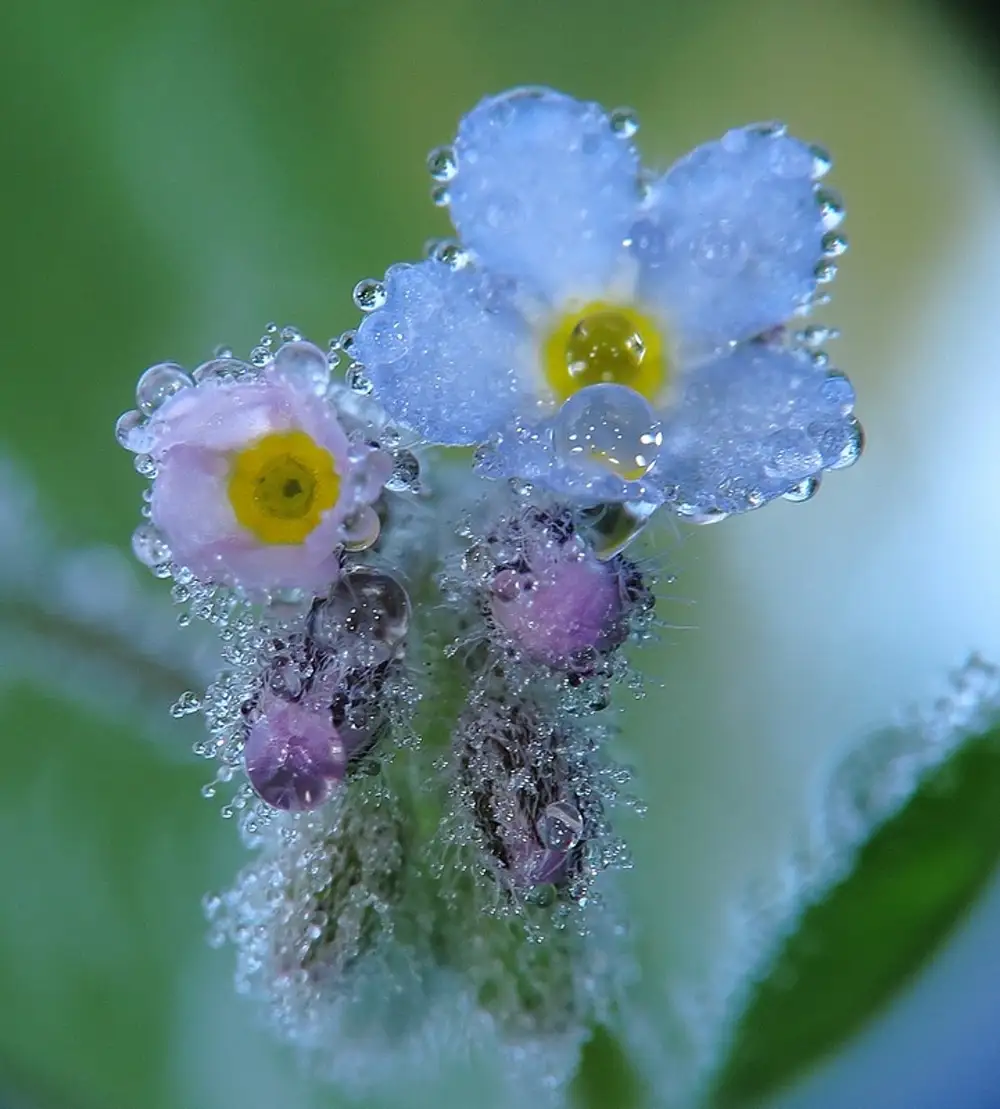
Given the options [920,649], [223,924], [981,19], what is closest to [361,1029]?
[223,924]

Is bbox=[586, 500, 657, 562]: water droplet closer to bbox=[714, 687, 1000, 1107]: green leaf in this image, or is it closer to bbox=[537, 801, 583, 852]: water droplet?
bbox=[537, 801, 583, 852]: water droplet

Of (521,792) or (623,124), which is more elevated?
(623,124)

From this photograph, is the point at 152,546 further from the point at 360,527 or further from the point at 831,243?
the point at 831,243

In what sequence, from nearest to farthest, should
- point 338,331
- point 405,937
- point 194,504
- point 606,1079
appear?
point 194,504 < point 405,937 < point 606,1079 < point 338,331

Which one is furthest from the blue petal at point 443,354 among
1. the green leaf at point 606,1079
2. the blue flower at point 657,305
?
the green leaf at point 606,1079

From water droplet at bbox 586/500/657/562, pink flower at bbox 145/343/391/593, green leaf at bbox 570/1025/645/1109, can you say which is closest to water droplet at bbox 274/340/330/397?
pink flower at bbox 145/343/391/593

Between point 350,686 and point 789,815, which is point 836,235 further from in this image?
point 789,815

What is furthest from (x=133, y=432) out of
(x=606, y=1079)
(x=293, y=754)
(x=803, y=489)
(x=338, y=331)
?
(x=338, y=331)
